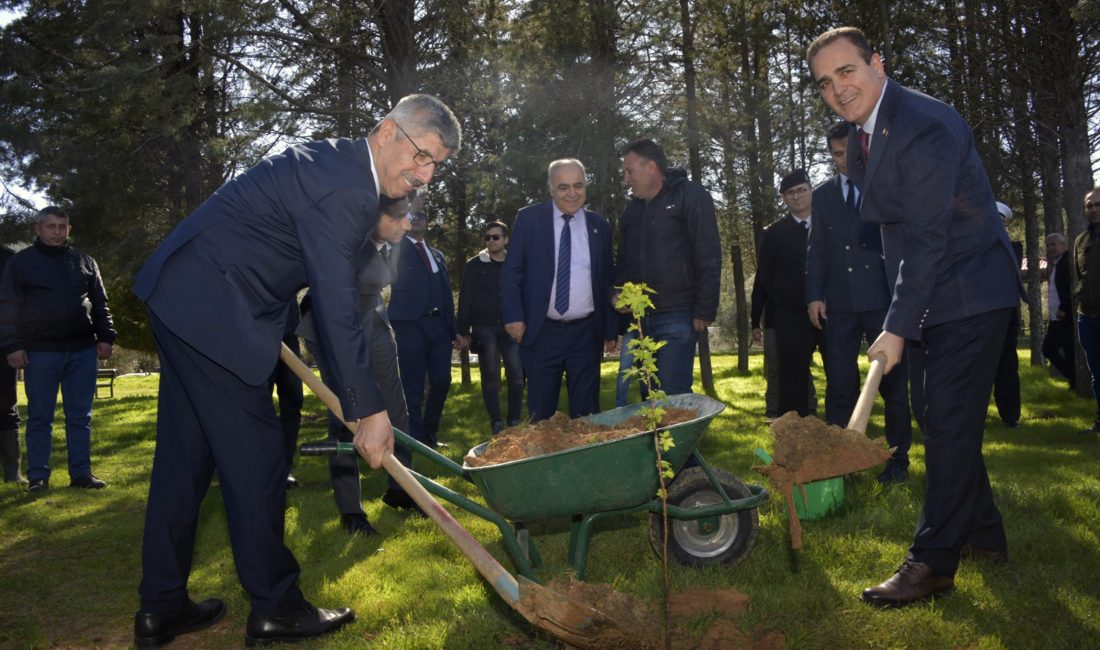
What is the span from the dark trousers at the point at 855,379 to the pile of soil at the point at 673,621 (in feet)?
8.77

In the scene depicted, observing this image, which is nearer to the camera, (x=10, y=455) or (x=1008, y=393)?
(x=10, y=455)

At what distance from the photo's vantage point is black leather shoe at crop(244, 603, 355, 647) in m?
3.32

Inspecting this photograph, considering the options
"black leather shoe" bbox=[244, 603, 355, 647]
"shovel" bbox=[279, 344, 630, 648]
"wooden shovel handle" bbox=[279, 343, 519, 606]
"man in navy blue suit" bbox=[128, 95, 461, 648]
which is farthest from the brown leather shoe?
"black leather shoe" bbox=[244, 603, 355, 647]

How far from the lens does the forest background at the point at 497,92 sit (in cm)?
977

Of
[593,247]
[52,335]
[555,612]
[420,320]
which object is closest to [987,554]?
[555,612]

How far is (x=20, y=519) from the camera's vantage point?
588cm

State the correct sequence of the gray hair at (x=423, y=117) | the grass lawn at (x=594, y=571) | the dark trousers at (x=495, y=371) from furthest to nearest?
the dark trousers at (x=495, y=371) → the grass lawn at (x=594, y=571) → the gray hair at (x=423, y=117)

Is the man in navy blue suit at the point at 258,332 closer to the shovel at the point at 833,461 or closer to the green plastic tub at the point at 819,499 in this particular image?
the shovel at the point at 833,461

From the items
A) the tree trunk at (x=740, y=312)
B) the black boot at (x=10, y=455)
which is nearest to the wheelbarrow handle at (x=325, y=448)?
the black boot at (x=10, y=455)

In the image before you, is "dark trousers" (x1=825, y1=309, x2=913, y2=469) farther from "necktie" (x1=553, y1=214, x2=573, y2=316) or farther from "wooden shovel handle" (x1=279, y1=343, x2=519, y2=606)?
"wooden shovel handle" (x1=279, y1=343, x2=519, y2=606)

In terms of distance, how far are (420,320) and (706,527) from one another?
365cm

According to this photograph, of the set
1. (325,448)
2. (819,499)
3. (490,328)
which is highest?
(490,328)

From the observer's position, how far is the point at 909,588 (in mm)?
3398

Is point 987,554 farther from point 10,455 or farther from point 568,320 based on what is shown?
point 10,455
